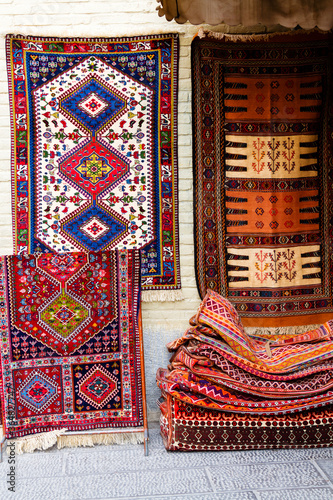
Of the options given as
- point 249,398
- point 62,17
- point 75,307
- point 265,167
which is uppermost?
point 62,17

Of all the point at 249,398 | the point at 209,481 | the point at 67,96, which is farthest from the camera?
the point at 67,96

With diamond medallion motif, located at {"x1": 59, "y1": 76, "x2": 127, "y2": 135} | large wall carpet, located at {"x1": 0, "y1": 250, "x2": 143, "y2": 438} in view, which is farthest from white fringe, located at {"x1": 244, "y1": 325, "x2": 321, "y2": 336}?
diamond medallion motif, located at {"x1": 59, "y1": 76, "x2": 127, "y2": 135}

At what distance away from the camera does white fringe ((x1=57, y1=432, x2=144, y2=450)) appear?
103 inches

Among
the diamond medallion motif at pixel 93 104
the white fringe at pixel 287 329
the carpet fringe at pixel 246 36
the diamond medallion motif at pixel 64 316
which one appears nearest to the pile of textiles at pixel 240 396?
the white fringe at pixel 287 329

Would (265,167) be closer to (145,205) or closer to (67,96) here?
(145,205)

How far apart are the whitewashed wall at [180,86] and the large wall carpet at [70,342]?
0.43 meters

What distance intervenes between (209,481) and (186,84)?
2205 mm

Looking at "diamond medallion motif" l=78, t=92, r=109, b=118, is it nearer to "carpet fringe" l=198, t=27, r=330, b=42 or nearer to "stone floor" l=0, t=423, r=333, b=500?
"carpet fringe" l=198, t=27, r=330, b=42

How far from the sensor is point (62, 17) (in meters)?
2.96

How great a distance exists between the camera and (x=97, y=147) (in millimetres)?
3004

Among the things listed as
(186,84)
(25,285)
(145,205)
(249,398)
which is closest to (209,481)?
(249,398)

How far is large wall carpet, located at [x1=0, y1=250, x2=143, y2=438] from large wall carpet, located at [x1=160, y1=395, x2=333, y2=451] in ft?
0.79

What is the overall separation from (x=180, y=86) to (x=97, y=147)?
2.07 feet

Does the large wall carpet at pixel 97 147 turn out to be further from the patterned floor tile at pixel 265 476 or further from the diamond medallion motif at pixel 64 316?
the patterned floor tile at pixel 265 476
